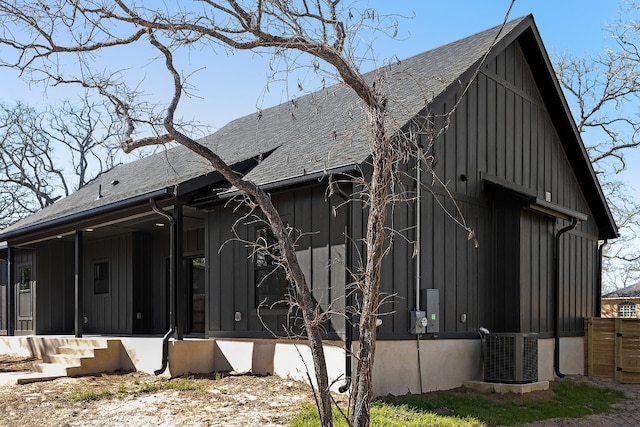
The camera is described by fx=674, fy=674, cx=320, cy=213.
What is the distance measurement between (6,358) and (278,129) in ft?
23.8

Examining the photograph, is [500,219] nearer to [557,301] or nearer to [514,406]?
[557,301]

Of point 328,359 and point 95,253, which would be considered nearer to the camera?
point 328,359

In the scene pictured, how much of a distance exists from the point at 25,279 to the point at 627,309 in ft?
70.0

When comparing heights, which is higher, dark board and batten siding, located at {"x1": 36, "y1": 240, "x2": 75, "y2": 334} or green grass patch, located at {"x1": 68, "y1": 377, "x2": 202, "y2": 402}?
dark board and batten siding, located at {"x1": 36, "y1": 240, "x2": 75, "y2": 334}

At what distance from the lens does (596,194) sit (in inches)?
556

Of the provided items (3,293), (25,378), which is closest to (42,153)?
(3,293)

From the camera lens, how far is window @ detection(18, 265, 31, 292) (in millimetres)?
16469

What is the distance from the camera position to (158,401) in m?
8.09

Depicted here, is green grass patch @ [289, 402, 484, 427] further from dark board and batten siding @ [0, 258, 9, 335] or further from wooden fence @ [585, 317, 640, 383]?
dark board and batten siding @ [0, 258, 9, 335]

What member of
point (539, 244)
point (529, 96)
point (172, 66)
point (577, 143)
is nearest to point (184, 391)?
point (172, 66)

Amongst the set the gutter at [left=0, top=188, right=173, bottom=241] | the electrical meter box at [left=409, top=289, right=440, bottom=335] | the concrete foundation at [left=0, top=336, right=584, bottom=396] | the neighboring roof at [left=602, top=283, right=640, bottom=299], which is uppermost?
the gutter at [left=0, top=188, right=173, bottom=241]

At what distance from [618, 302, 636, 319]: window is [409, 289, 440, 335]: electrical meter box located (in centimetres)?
1915

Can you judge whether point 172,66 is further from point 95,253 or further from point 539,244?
point 95,253

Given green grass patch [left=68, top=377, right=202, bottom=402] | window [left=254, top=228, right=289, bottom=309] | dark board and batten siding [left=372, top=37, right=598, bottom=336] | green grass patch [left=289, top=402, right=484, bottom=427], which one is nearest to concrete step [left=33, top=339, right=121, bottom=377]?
green grass patch [left=68, top=377, right=202, bottom=402]
